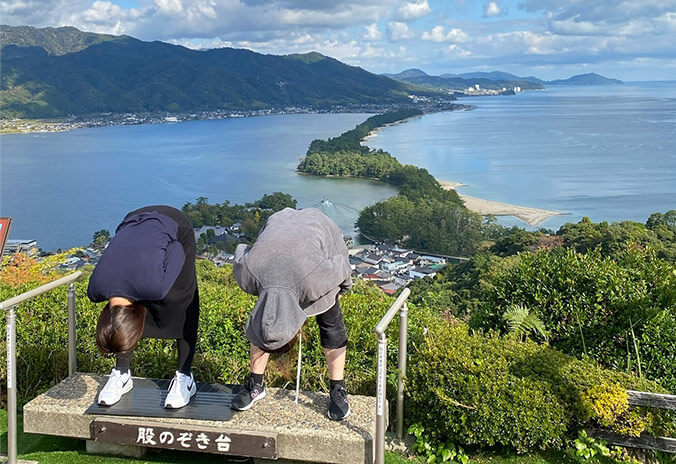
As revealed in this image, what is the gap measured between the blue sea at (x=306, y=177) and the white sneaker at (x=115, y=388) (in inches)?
1489

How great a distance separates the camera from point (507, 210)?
4447cm

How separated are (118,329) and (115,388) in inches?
20.5

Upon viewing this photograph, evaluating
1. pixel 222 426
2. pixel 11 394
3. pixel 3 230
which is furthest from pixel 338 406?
pixel 3 230

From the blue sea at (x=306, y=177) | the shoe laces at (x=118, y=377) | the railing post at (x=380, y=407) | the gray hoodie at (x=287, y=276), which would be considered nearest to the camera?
the gray hoodie at (x=287, y=276)

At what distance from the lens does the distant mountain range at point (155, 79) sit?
122750mm

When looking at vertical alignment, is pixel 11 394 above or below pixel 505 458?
above

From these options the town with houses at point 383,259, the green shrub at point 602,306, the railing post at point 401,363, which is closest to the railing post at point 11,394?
the railing post at point 401,363

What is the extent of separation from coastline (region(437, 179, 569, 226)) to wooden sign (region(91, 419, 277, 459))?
38910 mm

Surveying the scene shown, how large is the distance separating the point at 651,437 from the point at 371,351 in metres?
1.41

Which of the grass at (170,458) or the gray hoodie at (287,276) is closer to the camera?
the gray hoodie at (287,276)

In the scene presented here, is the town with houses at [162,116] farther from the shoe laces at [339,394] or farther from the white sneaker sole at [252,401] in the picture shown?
the shoe laces at [339,394]

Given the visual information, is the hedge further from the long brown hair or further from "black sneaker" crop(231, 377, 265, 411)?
the long brown hair

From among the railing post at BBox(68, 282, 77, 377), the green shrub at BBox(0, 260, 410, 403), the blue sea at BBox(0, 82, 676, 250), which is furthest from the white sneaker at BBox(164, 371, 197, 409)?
the blue sea at BBox(0, 82, 676, 250)

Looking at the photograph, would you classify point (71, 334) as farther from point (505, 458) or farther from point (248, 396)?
point (505, 458)
